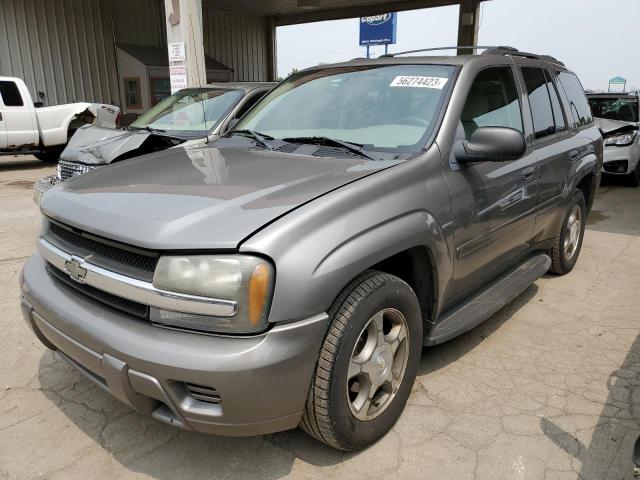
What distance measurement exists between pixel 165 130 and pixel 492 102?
163 inches

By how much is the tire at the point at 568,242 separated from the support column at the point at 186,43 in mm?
6281

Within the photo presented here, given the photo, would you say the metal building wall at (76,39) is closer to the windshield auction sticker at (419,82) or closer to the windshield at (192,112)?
the windshield at (192,112)


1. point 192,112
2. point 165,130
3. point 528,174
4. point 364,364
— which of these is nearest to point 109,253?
point 364,364

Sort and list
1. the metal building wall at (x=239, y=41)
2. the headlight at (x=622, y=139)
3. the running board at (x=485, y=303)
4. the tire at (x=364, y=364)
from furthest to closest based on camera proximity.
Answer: the metal building wall at (x=239, y=41) < the headlight at (x=622, y=139) < the running board at (x=485, y=303) < the tire at (x=364, y=364)

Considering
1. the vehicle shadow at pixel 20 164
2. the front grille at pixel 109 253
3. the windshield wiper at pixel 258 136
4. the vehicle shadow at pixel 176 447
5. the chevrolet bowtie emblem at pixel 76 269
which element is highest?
the windshield wiper at pixel 258 136

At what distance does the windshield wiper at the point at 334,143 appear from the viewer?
2746 millimetres

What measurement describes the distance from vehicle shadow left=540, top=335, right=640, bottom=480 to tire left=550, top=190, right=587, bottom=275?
5.23 ft

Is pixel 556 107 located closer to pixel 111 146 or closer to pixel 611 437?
pixel 611 437

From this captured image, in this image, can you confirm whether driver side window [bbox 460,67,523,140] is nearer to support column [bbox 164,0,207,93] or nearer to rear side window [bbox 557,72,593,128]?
rear side window [bbox 557,72,593,128]

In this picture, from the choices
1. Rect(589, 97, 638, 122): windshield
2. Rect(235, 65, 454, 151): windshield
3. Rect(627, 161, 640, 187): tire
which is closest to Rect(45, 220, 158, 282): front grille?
Rect(235, 65, 454, 151): windshield

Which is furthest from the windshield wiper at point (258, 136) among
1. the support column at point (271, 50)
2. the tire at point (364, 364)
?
the support column at point (271, 50)

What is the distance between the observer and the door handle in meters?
3.35

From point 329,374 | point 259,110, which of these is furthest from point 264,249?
point 259,110

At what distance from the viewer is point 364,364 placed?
2.26 m
